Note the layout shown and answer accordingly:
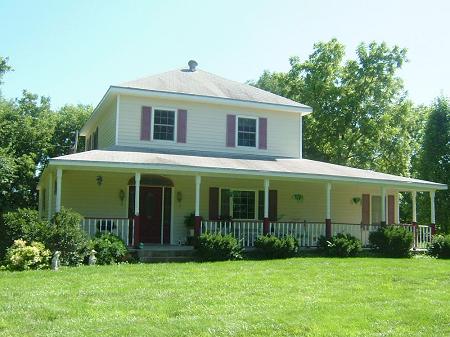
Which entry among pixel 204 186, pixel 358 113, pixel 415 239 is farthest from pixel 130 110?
pixel 358 113

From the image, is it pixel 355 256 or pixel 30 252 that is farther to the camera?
pixel 355 256

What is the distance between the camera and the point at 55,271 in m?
12.4

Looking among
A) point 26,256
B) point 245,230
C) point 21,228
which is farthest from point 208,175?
point 26,256

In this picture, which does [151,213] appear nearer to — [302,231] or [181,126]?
[181,126]

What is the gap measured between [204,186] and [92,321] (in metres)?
11.8

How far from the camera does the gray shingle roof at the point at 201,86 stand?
1953cm

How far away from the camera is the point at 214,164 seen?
17.0 m

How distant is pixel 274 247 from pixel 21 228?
23.5 feet

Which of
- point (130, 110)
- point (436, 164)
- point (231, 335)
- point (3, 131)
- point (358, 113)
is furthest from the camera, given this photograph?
point (358, 113)

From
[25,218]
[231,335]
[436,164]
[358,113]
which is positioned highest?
[358,113]

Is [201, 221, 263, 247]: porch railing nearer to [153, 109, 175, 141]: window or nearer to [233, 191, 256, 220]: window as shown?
[233, 191, 256, 220]: window

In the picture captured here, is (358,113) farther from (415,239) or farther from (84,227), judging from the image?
(84,227)

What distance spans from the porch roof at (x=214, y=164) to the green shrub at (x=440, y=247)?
217cm

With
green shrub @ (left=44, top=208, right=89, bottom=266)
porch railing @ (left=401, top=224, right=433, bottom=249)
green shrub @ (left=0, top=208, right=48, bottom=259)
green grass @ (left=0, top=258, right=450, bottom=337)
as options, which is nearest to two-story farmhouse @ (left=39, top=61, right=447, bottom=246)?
porch railing @ (left=401, top=224, right=433, bottom=249)
